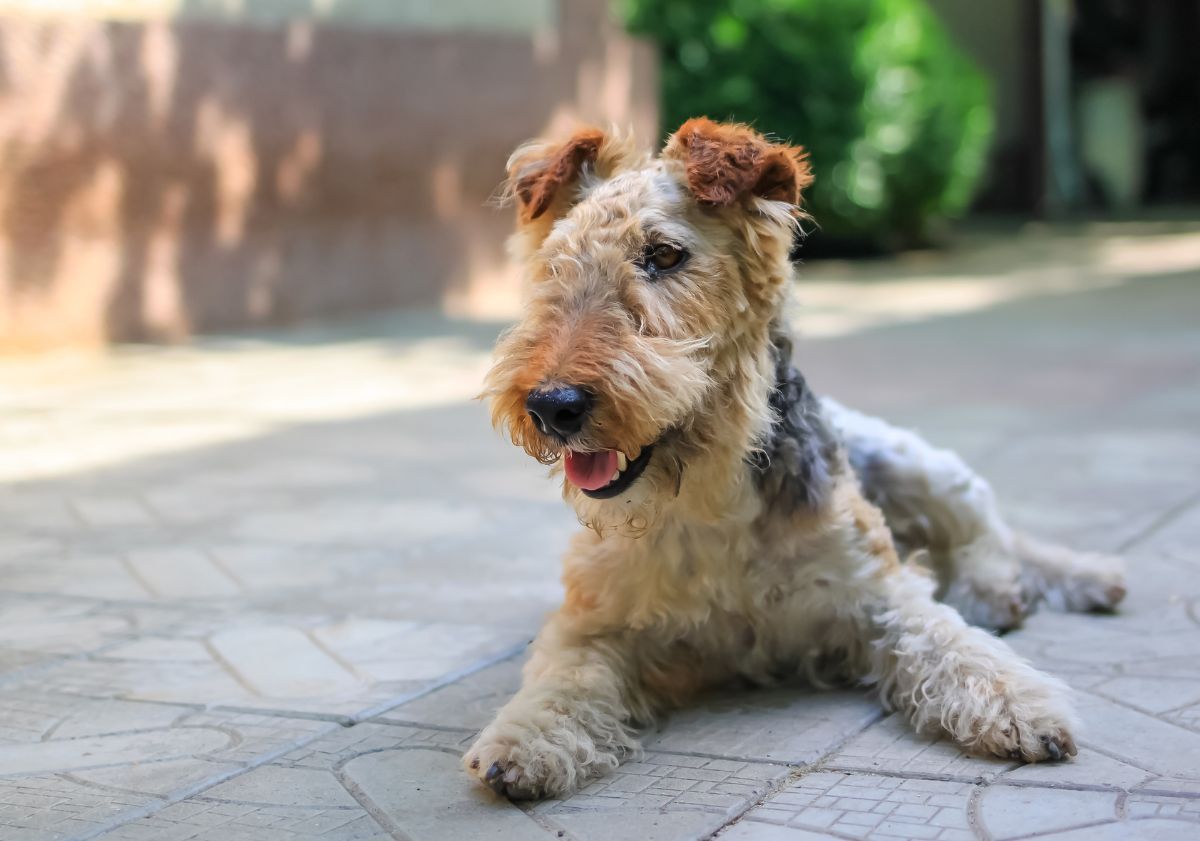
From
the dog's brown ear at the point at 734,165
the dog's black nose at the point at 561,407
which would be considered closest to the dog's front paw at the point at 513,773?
the dog's black nose at the point at 561,407

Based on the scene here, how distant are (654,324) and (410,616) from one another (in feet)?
6.09

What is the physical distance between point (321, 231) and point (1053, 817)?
10778 millimetres

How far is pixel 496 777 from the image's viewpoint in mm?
3359

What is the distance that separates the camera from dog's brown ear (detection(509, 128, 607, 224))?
4.07 meters

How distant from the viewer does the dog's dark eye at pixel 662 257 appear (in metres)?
3.74

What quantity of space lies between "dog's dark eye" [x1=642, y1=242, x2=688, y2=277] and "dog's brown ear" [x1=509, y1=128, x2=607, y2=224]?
474 millimetres

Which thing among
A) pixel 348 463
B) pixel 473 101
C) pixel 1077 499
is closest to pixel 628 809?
pixel 1077 499

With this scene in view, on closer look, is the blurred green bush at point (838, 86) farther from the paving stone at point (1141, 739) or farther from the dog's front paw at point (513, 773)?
the dog's front paw at point (513, 773)

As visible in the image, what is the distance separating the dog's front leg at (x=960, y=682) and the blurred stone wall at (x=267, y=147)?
27.9 ft

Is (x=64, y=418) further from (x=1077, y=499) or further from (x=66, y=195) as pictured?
(x=1077, y=499)

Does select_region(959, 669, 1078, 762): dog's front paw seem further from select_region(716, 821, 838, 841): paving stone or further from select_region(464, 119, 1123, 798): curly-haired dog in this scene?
select_region(716, 821, 838, 841): paving stone

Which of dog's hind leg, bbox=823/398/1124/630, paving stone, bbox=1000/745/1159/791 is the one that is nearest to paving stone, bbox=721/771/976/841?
paving stone, bbox=1000/745/1159/791

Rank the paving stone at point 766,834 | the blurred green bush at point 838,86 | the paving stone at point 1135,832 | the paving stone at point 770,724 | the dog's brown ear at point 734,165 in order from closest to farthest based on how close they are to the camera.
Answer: the paving stone at point 1135,832
the paving stone at point 766,834
the paving stone at point 770,724
the dog's brown ear at point 734,165
the blurred green bush at point 838,86

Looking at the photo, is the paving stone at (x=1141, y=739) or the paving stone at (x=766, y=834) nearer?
the paving stone at (x=766, y=834)
